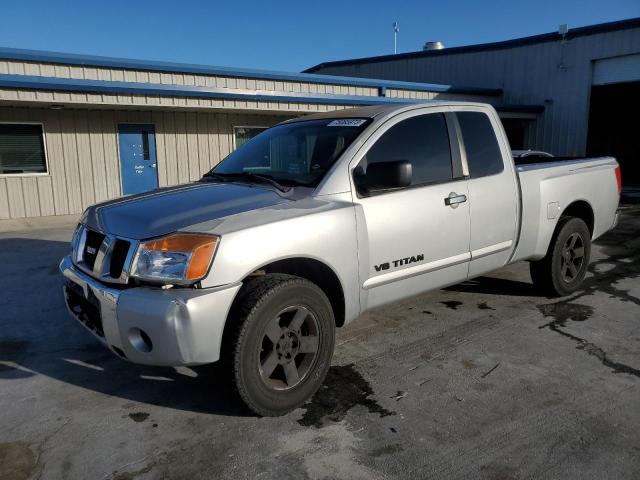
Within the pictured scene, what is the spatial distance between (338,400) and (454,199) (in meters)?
1.74

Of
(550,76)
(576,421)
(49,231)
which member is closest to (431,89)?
(550,76)

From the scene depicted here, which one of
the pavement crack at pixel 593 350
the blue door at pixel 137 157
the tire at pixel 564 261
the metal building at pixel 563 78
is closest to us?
the pavement crack at pixel 593 350

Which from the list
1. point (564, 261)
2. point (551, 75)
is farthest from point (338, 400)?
point (551, 75)

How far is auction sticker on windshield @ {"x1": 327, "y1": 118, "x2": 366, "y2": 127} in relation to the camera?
12.2ft

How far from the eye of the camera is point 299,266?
325 centimetres

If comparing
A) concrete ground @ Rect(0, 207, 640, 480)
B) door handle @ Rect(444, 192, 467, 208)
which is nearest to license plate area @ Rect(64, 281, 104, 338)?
concrete ground @ Rect(0, 207, 640, 480)

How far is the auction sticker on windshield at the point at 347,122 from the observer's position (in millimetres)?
3730

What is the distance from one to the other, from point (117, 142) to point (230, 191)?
10264 millimetres

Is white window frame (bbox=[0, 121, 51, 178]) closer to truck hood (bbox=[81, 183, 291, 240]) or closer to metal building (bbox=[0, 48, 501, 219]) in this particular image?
metal building (bbox=[0, 48, 501, 219])

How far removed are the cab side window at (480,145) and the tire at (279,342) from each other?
190cm

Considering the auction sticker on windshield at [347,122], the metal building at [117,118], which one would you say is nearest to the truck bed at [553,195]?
the auction sticker on windshield at [347,122]

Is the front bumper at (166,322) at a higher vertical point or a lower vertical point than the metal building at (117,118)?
lower

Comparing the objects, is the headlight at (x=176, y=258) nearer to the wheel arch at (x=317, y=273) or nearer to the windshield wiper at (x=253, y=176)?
the wheel arch at (x=317, y=273)

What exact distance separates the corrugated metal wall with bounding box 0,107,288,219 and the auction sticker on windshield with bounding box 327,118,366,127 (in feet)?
32.7
